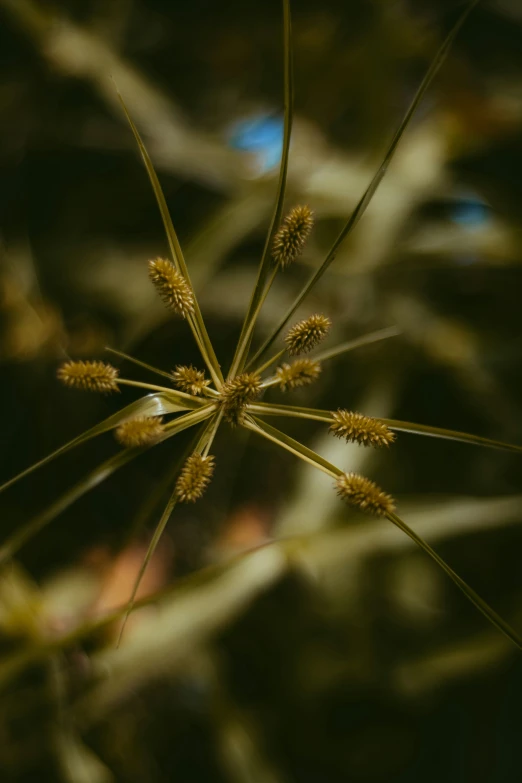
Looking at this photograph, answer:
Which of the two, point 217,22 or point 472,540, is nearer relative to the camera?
point 472,540

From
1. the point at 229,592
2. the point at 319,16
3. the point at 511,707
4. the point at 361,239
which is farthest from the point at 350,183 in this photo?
the point at 511,707

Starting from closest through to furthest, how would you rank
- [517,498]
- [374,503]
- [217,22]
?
[374,503] → [517,498] → [217,22]

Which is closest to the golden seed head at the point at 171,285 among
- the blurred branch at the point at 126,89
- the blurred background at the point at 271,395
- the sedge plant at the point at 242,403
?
the sedge plant at the point at 242,403

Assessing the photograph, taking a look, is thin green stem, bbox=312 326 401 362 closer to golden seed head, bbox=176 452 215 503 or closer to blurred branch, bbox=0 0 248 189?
golden seed head, bbox=176 452 215 503

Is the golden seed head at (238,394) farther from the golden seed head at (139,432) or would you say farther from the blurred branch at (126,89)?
the blurred branch at (126,89)

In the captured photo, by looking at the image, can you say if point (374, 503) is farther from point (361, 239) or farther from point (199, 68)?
point (199, 68)

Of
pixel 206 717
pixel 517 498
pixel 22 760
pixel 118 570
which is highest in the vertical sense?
pixel 517 498

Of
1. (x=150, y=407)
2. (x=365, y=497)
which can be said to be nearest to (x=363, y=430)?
(x=365, y=497)
